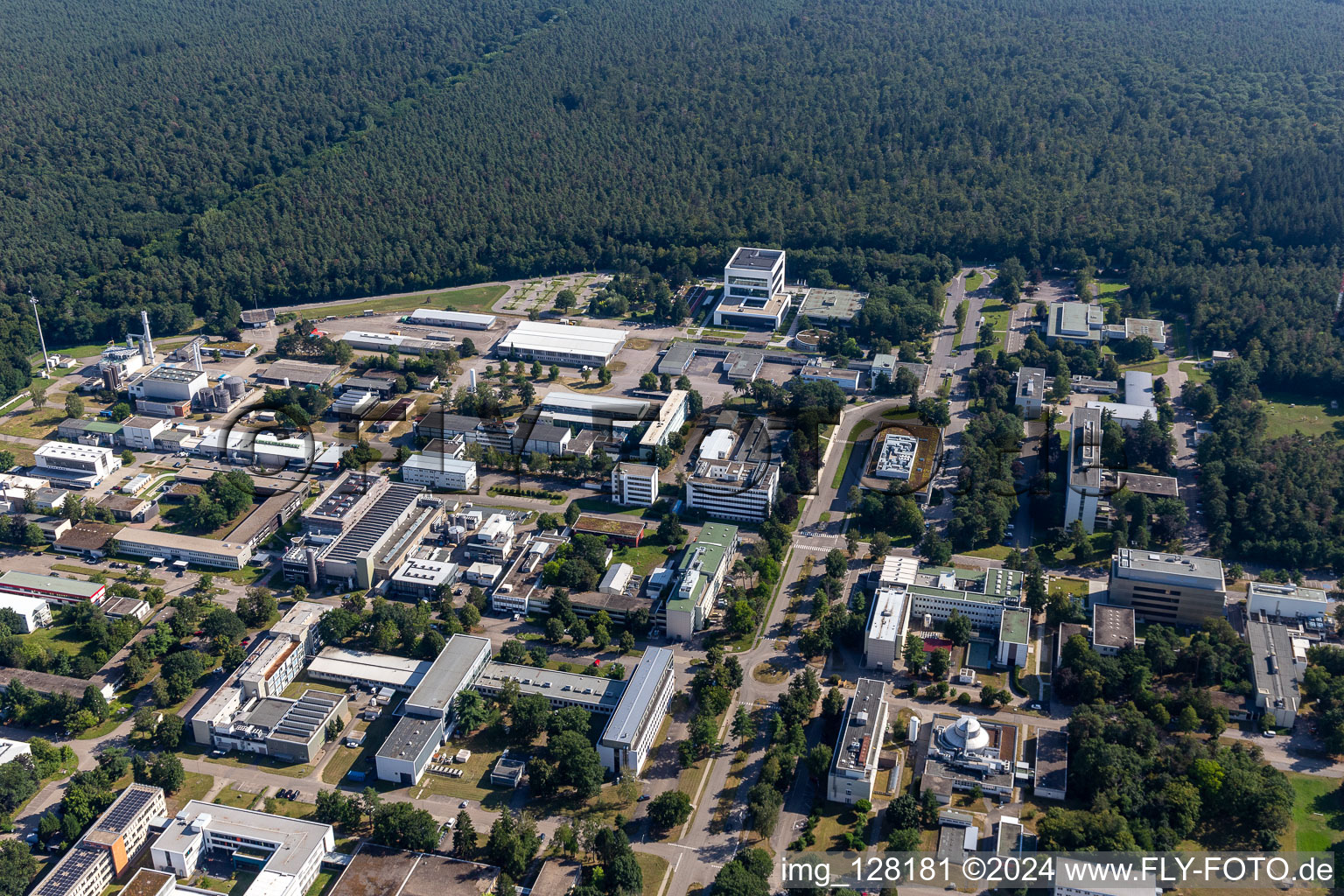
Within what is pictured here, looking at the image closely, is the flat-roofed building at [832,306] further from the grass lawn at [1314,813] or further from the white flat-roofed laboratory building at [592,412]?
the grass lawn at [1314,813]

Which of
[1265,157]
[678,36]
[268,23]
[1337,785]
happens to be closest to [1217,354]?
[1265,157]

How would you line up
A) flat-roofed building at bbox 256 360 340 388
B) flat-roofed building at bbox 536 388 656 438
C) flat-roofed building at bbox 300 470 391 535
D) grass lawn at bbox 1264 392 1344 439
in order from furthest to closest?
flat-roofed building at bbox 256 360 340 388, flat-roofed building at bbox 536 388 656 438, grass lawn at bbox 1264 392 1344 439, flat-roofed building at bbox 300 470 391 535

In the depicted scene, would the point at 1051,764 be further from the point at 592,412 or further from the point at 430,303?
the point at 430,303

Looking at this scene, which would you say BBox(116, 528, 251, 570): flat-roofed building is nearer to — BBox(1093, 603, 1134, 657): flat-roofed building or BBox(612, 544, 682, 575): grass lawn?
BBox(612, 544, 682, 575): grass lawn

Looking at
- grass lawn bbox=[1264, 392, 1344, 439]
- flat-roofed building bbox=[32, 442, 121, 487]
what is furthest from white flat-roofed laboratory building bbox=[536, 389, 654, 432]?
grass lawn bbox=[1264, 392, 1344, 439]

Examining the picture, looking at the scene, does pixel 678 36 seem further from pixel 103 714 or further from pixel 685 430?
pixel 103 714
